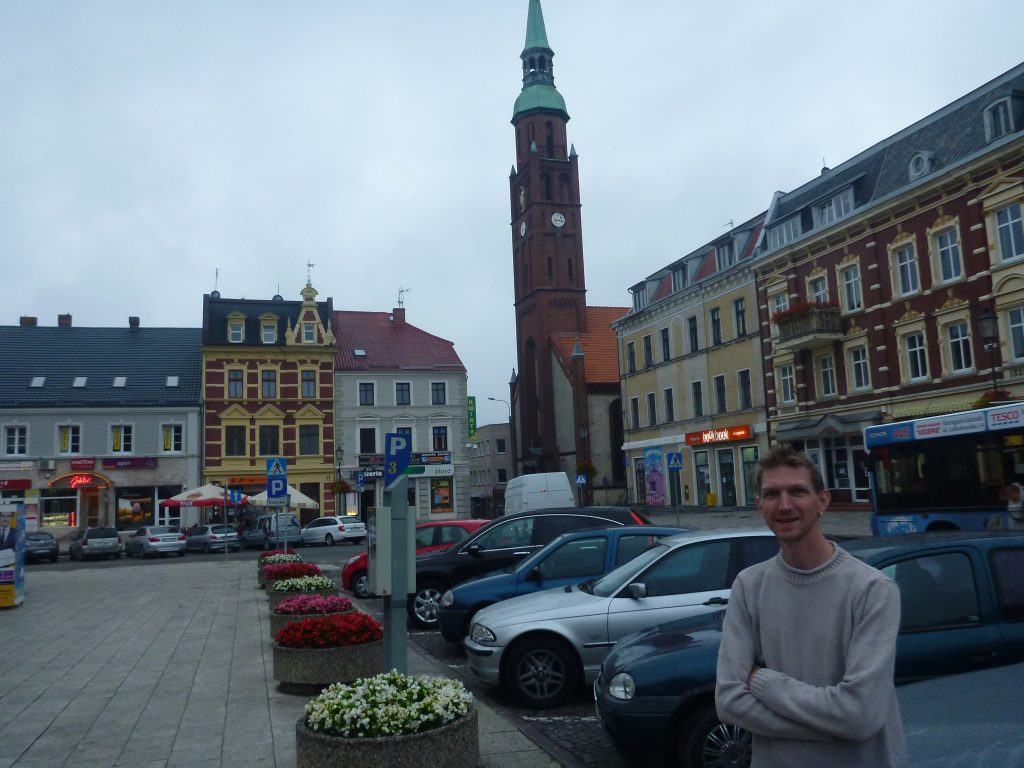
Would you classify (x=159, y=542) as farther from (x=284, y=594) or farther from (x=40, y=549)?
(x=284, y=594)

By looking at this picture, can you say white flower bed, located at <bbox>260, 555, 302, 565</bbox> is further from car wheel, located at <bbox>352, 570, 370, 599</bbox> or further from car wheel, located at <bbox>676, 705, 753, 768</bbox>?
car wheel, located at <bbox>676, 705, 753, 768</bbox>

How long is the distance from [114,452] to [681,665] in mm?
47831

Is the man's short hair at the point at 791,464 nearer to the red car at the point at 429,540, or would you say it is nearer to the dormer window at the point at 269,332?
the red car at the point at 429,540

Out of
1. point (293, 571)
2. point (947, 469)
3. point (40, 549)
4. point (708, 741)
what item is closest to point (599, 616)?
point (708, 741)

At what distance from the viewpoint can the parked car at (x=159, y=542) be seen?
36562 mm

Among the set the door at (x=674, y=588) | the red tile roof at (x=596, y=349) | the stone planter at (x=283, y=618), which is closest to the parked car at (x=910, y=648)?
the door at (x=674, y=588)

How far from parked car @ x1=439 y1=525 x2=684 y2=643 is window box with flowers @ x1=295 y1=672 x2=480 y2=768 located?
4897mm

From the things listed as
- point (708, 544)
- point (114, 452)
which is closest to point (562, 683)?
point (708, 544)

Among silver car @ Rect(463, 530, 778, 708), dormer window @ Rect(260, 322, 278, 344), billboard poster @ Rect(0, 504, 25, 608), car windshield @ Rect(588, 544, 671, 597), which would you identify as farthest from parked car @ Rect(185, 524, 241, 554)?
car windshield @ Rect(588, 544, 671, 597)

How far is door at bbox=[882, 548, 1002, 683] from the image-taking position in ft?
18.7

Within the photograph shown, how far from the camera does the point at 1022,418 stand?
15906 mm

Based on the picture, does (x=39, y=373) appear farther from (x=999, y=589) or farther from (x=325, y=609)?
(x=999, y=589)

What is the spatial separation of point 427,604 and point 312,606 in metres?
3.55

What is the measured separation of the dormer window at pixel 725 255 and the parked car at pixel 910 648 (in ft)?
123
